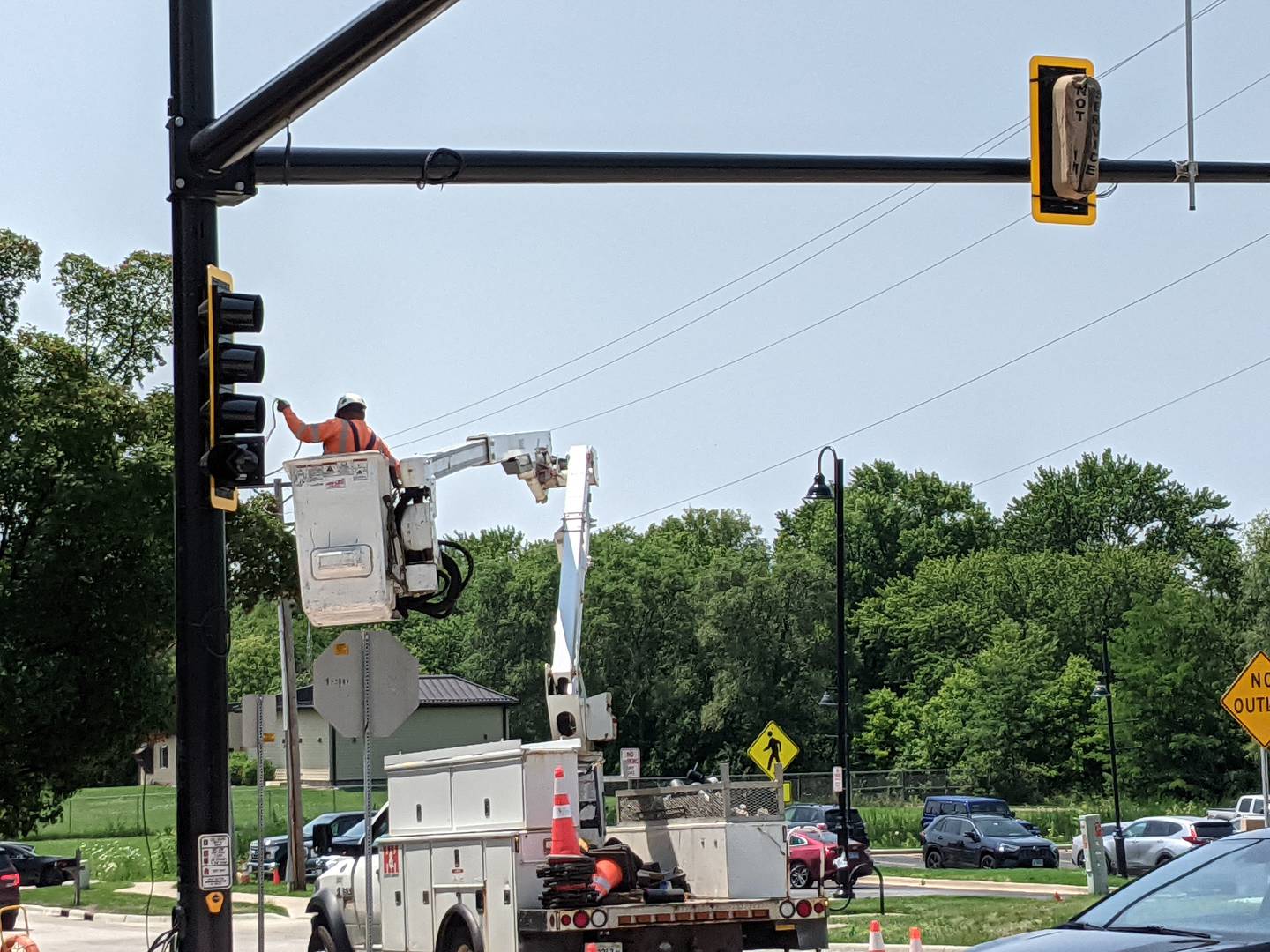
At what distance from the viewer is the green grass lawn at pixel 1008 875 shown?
37.5 metres

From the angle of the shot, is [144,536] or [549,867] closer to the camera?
[549,867]

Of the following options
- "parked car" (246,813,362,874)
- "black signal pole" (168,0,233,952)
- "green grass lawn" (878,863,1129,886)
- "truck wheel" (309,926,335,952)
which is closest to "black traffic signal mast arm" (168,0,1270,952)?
"black signal pole" (168,0,233,952)

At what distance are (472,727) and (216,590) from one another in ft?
251

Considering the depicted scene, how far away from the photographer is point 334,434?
10805 millimetres

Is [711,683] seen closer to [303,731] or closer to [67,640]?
[303,731]

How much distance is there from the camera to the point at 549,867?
49.5 ft

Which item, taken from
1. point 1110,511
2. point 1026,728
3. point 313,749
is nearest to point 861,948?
point 1026,728

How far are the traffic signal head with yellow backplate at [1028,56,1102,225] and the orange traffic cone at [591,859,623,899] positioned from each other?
765 centimetres

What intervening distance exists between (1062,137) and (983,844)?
35795 mm

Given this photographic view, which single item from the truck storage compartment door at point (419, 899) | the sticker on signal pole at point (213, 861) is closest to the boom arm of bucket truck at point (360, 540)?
the sticker on signal pole at point (213, 861)

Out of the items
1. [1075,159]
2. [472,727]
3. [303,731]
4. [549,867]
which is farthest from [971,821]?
[303,731]

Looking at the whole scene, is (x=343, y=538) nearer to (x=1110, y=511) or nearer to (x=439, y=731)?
(x=439, y=731)

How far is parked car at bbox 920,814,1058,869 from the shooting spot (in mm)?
43188

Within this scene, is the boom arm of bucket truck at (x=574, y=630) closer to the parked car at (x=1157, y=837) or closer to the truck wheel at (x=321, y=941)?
the truck wheel at (x=321, y=941)
